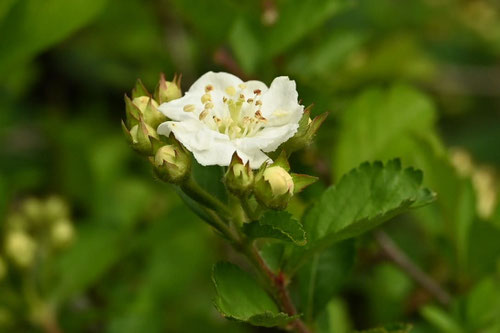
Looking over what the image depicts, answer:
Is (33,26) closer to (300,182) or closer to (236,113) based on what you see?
(236,113)

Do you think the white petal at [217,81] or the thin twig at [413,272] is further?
the thin twig at [413,272]

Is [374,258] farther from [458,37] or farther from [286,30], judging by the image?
[458,37]

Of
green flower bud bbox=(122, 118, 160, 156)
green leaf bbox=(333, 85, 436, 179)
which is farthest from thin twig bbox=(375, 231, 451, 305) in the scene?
green flower bud bbox=(122, 118, 160, 156)

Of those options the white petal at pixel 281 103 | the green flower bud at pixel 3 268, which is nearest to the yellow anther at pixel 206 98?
the white petal at pixel 281 103

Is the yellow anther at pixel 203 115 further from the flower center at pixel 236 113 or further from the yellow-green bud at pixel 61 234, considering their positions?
the yellow-green bud at pixel 61 234

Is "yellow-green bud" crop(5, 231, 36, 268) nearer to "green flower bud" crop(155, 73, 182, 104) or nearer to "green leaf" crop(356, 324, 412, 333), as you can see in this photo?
"green flower bud" crop(155, 73, 182, 104)

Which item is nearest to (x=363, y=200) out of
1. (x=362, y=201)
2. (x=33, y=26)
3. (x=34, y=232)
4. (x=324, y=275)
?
(x=362, y=201)

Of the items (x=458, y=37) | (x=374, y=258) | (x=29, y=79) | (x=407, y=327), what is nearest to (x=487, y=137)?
(x=458, y=37)
